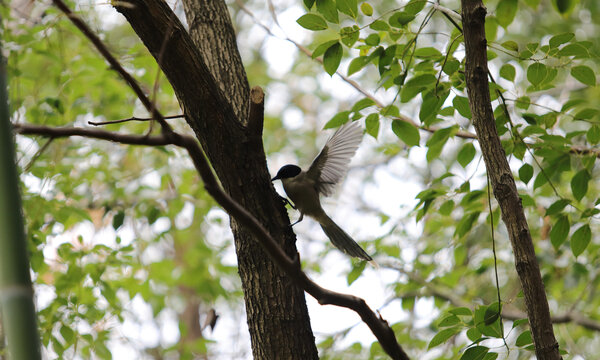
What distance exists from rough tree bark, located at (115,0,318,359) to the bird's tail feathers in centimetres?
118

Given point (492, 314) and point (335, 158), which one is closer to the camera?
point (492, 314)

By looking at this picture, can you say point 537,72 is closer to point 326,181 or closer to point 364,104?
point 364,104

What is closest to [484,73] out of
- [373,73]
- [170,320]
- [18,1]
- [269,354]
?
[269,354]

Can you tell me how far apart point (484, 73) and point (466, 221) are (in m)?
0.95

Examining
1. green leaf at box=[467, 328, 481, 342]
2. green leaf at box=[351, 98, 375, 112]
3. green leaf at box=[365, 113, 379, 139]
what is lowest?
green leaf at box=[467, 328, 481, 342]

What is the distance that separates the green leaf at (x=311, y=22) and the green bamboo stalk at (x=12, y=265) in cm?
129

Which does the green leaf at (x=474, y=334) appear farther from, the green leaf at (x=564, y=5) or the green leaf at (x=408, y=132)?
the green leaf at (x=564, y=5)

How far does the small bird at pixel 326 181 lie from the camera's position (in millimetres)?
3213

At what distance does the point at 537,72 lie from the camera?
6.63 feet

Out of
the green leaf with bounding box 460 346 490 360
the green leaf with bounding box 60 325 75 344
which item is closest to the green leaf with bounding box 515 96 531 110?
the green leaf with bounding box 460 346 490 360

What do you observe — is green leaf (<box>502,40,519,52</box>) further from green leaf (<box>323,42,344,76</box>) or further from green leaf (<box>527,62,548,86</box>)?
green leaf (<box>323,42,344,76</box>)

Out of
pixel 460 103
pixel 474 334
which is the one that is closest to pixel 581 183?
pixel 460 103

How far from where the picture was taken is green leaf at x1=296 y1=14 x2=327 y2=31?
206 centimetres

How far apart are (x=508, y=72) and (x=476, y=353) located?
1.04m
